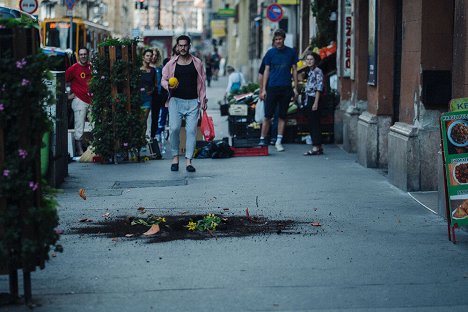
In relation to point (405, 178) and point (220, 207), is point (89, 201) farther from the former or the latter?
point (405, 178)

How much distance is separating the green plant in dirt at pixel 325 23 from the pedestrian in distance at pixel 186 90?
911 cm

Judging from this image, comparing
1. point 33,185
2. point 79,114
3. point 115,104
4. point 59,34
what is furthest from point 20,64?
point 59,34

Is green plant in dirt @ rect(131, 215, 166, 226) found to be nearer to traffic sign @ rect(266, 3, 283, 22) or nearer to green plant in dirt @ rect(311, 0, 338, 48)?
green plant in dirt @ rect(311, 0, 338, 48)

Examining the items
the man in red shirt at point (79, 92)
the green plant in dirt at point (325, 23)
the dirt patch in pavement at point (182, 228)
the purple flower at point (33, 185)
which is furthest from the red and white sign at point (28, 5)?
the purple flower at point (33, 185)

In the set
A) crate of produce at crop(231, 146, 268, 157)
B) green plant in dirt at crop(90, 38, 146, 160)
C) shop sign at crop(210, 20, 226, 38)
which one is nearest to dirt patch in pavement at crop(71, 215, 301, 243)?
green plant in dirt at crop(90, 38, 146, 160)

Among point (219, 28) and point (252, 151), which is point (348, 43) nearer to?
point (252, 151)

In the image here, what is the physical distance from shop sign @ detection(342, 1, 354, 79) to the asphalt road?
597 cm

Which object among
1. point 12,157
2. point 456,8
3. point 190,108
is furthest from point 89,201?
point 12,157

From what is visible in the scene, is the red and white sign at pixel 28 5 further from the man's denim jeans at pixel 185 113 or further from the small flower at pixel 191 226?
the small flower at pixel 191 226

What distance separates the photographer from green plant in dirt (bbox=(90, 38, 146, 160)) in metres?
16.4

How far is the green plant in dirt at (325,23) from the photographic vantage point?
23.7 meters

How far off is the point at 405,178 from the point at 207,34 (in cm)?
12580

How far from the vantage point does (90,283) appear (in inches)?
286

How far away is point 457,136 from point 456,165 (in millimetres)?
240
